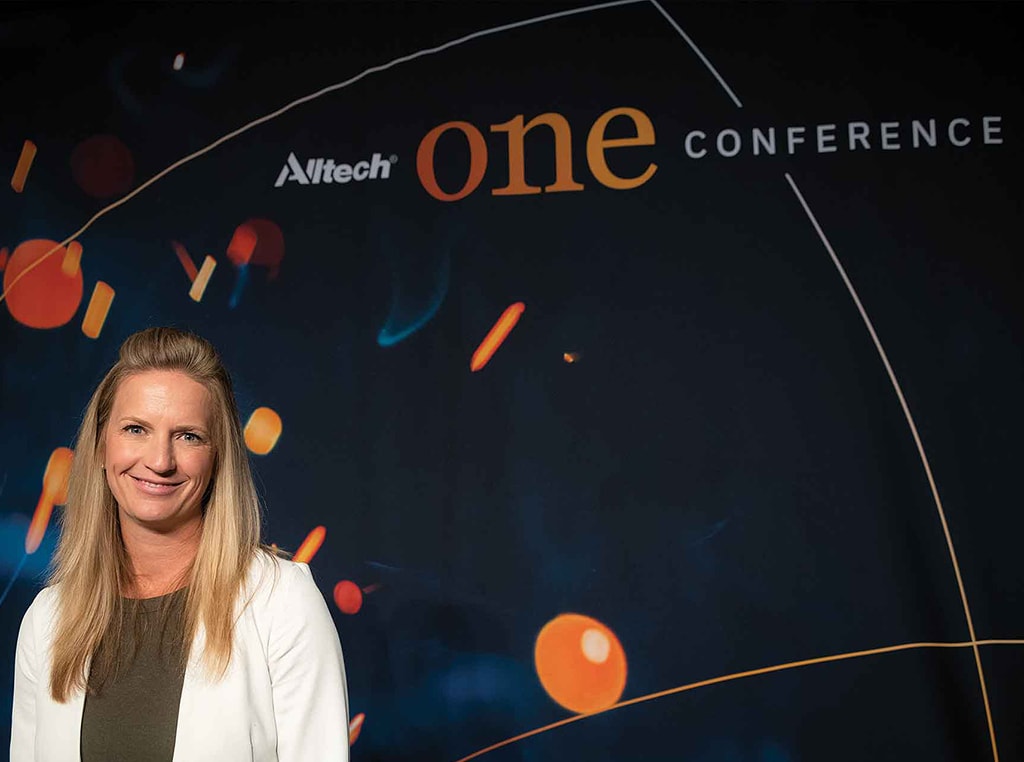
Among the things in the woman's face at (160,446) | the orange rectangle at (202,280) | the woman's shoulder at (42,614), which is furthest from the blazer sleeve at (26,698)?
the orange rectangle at (202,280)

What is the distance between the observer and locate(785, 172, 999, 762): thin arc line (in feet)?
9.02

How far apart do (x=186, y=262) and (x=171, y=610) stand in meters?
1.54

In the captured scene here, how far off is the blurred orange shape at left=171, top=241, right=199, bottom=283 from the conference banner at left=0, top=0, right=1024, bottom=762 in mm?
10

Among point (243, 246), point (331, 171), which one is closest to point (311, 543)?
point (243, 246)

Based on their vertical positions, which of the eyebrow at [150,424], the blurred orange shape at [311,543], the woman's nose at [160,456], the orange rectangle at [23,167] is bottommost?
the blurred orange shape at [311,543]

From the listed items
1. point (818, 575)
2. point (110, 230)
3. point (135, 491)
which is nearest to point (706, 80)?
point (818, 575)

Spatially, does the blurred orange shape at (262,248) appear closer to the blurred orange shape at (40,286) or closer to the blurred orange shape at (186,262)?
the blurred orange shape at (186,262)

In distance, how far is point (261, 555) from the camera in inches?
72.6

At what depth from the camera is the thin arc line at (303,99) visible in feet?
10.2

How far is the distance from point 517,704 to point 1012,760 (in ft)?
4.07

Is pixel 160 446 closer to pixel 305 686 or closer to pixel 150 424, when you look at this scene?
pixel 150 424

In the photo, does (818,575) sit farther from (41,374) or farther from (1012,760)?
(41,374)

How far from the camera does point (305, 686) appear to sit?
173 cm

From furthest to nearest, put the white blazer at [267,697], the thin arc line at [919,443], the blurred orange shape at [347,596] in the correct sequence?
the blurred orange shape at [347,596] < the thin arc line at [919,443] < the white blazer at [267,697]
